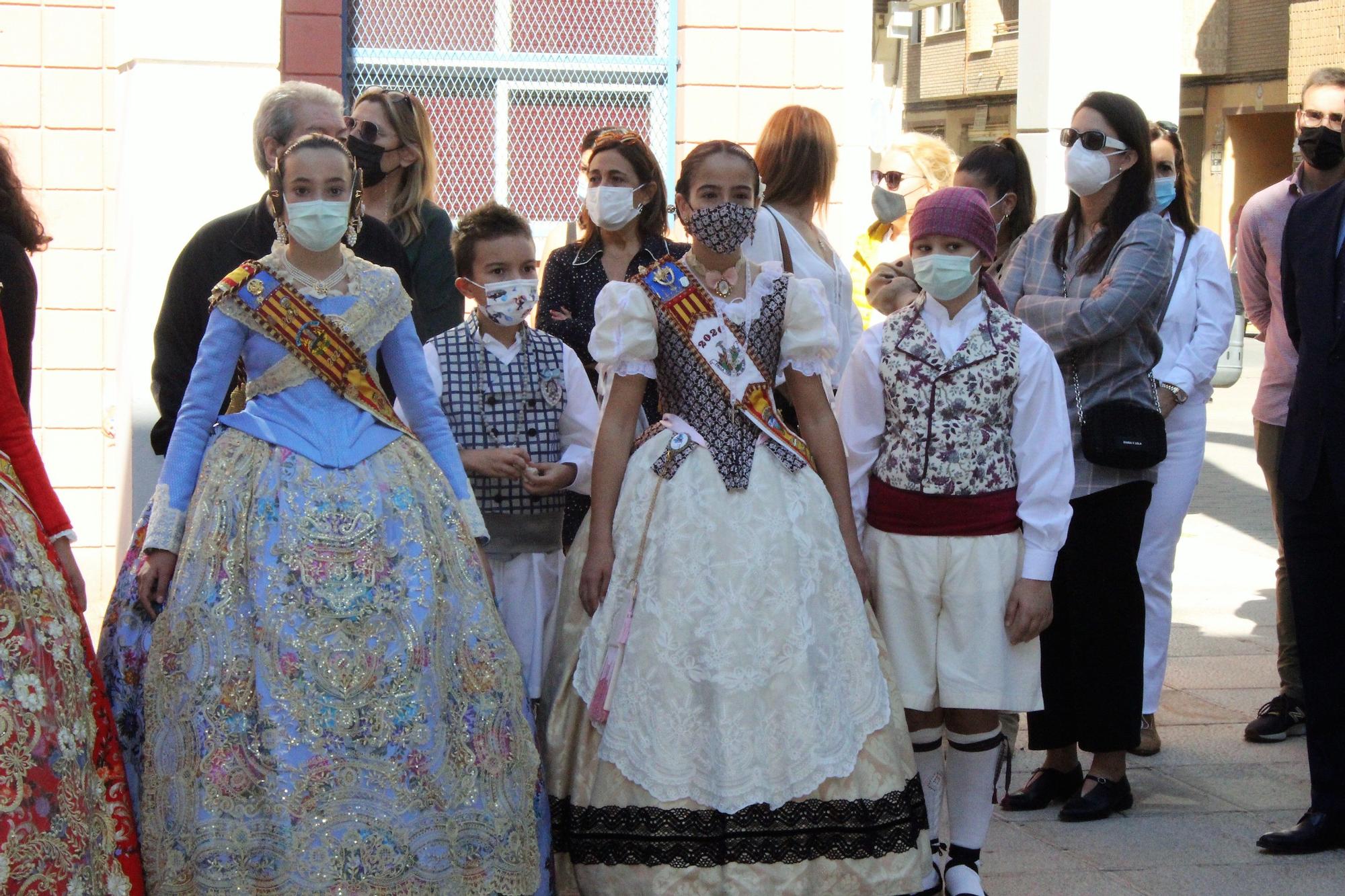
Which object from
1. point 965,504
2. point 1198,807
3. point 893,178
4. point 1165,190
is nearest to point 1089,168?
point 1165,190

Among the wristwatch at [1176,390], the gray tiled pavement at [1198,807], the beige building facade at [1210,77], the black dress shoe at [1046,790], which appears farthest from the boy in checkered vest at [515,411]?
the beige building facade at [1210,77]

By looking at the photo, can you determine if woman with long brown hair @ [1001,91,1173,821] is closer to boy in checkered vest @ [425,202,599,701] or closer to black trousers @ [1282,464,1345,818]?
black trousers @ [1282,464,1345,818]

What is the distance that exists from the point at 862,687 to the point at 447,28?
5.02m

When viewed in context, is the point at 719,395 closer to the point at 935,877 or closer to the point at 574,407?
the point at 574,407

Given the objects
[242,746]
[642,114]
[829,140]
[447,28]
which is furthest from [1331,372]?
[447,28]

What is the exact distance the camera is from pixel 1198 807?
4.84 meters

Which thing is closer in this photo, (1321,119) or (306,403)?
(306,403)

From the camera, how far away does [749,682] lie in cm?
363

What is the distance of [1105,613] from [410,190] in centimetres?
245

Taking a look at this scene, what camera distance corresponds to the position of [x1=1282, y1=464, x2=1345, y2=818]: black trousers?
4457 millimetres

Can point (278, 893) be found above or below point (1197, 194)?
below

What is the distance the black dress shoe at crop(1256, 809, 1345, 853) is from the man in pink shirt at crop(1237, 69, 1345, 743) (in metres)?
1.12

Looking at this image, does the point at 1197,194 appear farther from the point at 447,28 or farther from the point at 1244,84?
the point at 447,28

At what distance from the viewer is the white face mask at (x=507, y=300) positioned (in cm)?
405
